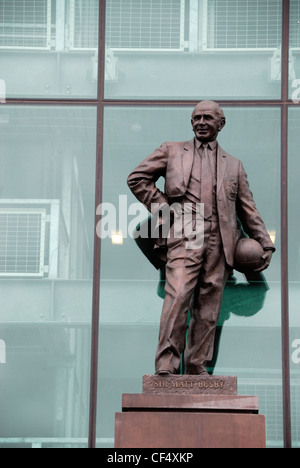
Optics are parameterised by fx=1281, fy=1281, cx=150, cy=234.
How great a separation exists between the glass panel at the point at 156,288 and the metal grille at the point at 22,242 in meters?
0.72

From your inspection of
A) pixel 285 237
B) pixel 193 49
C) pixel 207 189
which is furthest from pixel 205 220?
pixel 193 49

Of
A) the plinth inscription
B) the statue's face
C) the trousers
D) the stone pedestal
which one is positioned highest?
the statue's face

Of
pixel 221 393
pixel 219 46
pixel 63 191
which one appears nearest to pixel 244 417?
pixel 221 393

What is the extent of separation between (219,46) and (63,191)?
2.54 meters

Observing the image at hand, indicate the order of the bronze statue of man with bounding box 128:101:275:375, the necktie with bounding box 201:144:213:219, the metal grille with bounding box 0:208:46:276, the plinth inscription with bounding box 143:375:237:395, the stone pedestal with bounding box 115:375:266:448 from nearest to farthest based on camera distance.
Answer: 1. the stone pedestal with bounding box 115:375:266:448
2. the plinth inscription with bounding box 143:375:237:395
3. the bronze statue of man with bounding box 128:101:275:375
4. the necktie with bounding box 201:144:213:219
5. the metal grille with bounding box 0:208:46:276

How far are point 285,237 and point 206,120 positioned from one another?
81.5 inches

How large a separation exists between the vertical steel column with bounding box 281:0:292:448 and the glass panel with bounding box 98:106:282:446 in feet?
0.19

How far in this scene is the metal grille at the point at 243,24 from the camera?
14992 mm

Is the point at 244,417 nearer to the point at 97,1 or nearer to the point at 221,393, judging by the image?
the point at 221,393

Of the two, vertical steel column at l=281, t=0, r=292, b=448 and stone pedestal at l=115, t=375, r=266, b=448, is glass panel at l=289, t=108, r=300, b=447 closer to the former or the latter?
vertical steel column at l=281, t=0, r=292, b=448

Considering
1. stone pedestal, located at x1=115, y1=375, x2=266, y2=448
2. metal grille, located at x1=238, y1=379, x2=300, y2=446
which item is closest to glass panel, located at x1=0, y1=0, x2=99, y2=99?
metal grille, located at x1=238, y1=379, x2=300, y2=446

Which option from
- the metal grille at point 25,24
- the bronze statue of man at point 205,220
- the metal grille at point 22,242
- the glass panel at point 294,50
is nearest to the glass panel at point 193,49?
the glass panel at point 294,50

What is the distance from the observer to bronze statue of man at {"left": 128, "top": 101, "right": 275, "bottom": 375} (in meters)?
12.5

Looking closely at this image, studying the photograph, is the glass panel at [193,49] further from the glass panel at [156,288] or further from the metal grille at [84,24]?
the glass panel at [156,288]
